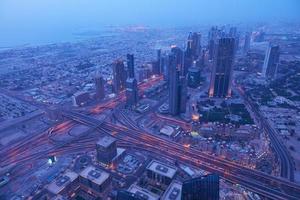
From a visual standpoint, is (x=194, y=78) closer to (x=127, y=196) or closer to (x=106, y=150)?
(x=106, y=150)

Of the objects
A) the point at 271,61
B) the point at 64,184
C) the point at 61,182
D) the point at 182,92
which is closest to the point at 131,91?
the point at 182,92

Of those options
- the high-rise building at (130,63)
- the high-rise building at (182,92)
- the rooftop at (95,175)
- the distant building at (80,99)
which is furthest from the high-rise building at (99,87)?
the rooftop at (95,175)

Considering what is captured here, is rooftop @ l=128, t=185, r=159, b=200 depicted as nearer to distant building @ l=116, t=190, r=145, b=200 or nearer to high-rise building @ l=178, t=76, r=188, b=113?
distant building @ l=116, t=190, r=145, b=200

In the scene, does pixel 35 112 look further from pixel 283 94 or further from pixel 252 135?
pixel 283 94

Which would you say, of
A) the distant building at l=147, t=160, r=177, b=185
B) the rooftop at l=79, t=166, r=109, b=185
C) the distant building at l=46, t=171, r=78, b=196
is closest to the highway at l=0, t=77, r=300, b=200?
the distant building at l=147, t=160, r=177, b=185

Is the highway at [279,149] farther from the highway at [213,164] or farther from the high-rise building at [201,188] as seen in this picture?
the high-rise building at [201,188]

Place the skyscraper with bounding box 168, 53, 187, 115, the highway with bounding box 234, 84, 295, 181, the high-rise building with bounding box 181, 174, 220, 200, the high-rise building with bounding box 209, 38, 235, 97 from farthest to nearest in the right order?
the high-rise building with bounding box 209, 38, 235, 97 < the skyscraper with bounding box 168, 53, 187, 115 < the highway with bounding box 234, 84, 295, 181 < the high-rise building with bounding box 181, 174, 220, 200
